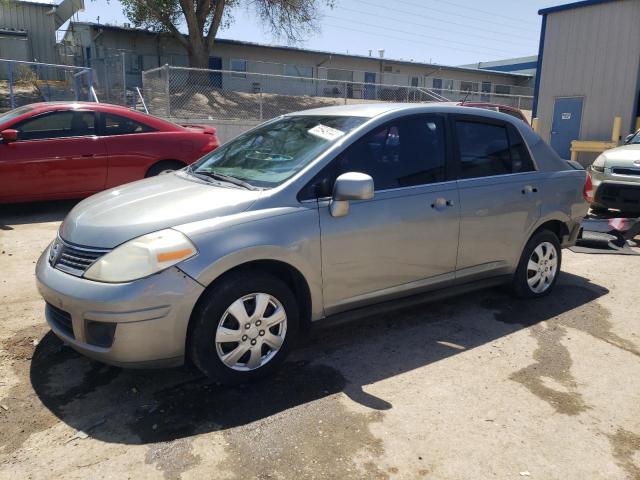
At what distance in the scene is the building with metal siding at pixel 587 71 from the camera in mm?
15469

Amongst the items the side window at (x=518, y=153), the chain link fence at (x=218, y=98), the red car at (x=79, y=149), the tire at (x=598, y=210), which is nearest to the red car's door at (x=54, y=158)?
the red car at (x=79, y=149)

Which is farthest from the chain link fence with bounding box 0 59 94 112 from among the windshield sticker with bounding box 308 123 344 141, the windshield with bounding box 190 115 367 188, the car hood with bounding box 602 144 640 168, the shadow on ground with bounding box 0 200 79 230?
the windshield sticker with bounding box 308 123 344 141

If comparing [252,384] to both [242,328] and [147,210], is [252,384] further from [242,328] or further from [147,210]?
[147,210]

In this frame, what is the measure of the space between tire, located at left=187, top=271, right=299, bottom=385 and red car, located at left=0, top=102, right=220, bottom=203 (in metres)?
5.16

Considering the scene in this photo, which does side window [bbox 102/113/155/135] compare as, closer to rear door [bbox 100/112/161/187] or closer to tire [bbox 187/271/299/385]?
rear door [bbox 100/112/161/187]

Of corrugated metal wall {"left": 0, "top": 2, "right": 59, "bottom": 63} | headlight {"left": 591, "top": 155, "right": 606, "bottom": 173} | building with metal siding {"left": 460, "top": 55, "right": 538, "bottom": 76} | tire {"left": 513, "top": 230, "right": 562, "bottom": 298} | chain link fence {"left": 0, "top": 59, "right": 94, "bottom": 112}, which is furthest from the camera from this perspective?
building with metal siding {"left": 460, "top": 55, "right": 538, "bottom": 76}

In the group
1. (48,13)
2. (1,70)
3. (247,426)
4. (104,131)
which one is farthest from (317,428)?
(48,13)

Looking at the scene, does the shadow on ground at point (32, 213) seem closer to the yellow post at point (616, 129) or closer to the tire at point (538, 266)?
the tire at point (538, 266)

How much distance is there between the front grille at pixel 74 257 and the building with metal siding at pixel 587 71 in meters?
16.7

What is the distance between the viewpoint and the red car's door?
6891 mm

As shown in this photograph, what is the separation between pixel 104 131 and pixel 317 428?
6.08m

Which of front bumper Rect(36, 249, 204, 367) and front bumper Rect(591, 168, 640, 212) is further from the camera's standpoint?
front bumper Rect(591, 168, 640, 212)

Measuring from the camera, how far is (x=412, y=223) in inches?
147

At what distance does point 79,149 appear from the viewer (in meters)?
7.21
